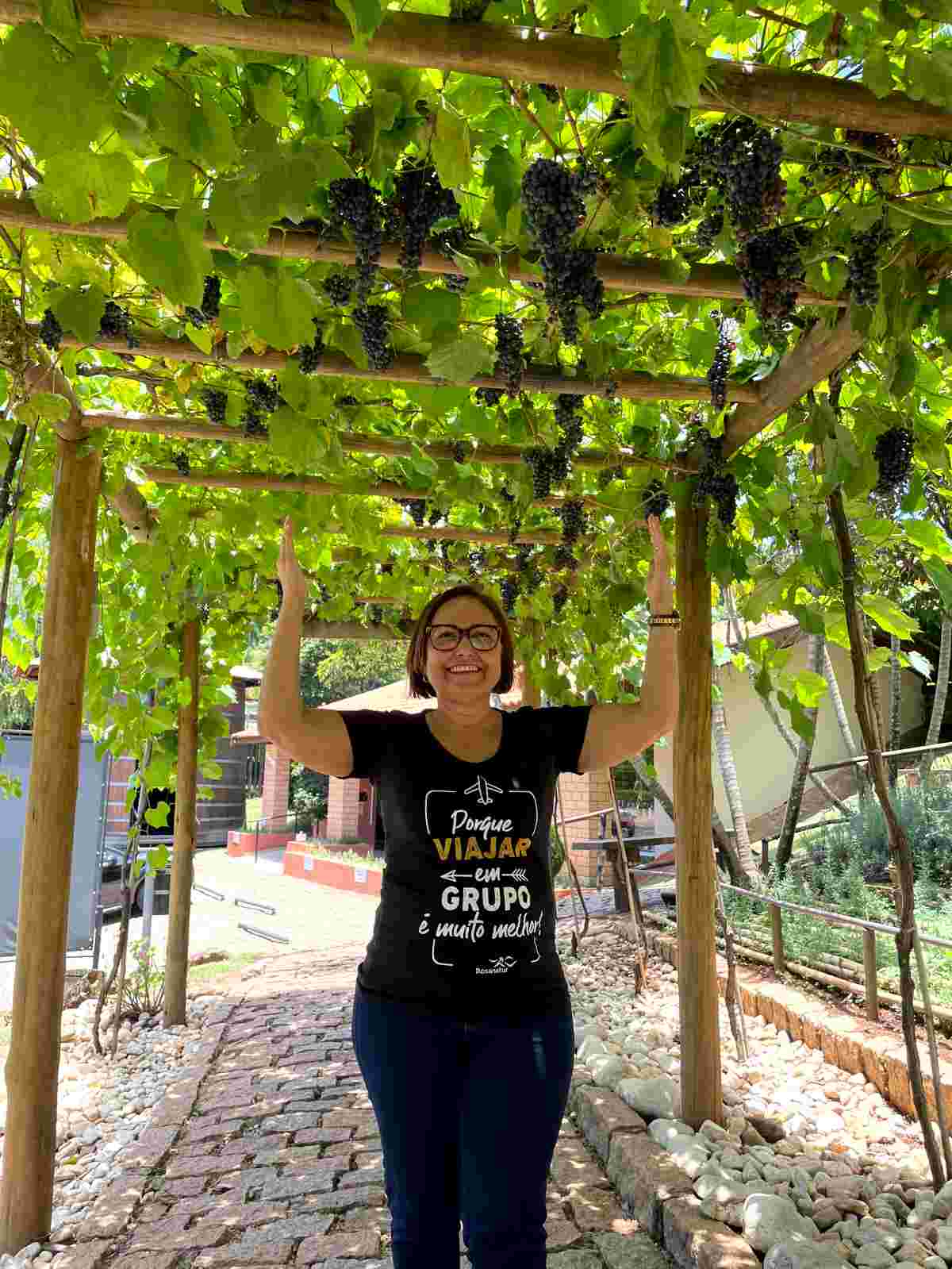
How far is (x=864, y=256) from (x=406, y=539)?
3767 millimetres

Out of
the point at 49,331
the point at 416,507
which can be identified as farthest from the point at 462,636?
the point at 416,507

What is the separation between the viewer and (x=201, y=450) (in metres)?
3.85

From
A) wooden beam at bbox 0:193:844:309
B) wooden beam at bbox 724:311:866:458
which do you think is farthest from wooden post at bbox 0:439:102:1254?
wooden beam at bbox 724:311:866:458

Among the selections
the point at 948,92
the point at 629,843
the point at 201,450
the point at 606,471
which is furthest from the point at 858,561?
the point at 629,843

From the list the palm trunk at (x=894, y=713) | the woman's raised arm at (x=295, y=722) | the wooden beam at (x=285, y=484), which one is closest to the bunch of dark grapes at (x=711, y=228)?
the woman's raised arm at (x=295, y=722)

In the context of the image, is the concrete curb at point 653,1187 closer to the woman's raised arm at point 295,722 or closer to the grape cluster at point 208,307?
the woman's raised arm at point 295,722

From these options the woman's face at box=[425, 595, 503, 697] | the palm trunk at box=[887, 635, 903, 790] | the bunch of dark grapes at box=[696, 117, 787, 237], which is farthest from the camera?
→ the palm trunk at box=[887, 635, 903, 790]

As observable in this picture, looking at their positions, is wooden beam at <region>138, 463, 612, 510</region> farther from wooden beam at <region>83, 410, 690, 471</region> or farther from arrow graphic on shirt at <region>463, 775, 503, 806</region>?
A: arrow graphic on shirt at <region>463, 775, 503, 806</region>

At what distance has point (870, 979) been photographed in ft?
13.2

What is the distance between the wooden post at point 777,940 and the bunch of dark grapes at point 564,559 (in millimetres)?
2139

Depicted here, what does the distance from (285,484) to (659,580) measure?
1.89 metres

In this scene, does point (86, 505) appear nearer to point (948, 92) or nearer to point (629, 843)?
point (948, 92)

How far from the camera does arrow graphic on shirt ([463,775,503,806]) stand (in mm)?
1748

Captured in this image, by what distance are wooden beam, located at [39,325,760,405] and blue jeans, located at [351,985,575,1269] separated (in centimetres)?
161
